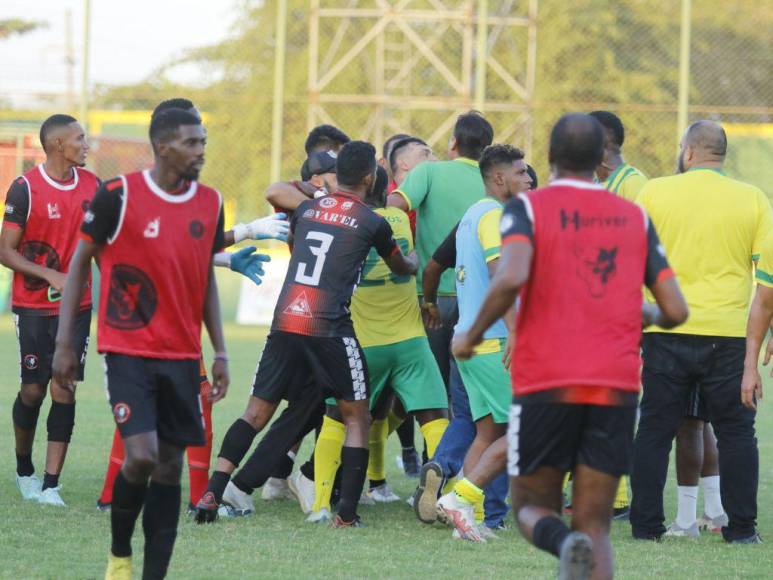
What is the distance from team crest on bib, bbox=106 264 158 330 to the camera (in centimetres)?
583

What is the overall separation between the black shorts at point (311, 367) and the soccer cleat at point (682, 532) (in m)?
2.02

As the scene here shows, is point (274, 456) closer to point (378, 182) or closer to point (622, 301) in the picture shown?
point (378, 182)

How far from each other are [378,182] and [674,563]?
9.61ft

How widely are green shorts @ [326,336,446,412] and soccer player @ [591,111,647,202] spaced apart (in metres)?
1.57

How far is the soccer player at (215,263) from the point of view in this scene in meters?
7.32

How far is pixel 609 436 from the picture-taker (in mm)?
5262

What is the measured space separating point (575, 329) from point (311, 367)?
3188mm

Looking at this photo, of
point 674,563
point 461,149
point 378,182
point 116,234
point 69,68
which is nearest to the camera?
point 116,234

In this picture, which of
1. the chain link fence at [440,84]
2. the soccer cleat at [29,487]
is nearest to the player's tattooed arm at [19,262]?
the soccer cleat at [29,487]

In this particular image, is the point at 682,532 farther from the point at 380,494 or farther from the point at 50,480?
the point at 50,480

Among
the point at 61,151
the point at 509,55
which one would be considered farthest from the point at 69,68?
the point at 61,151

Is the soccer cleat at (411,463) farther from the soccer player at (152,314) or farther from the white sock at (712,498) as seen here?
the soccer player at (152,314)

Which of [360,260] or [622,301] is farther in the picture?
[360,260]

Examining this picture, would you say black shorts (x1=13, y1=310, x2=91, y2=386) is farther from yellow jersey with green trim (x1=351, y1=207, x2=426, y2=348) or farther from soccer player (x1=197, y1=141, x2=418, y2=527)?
yellow jersey with green trim (x1=351, y1=207, x2=426, y2=348)
